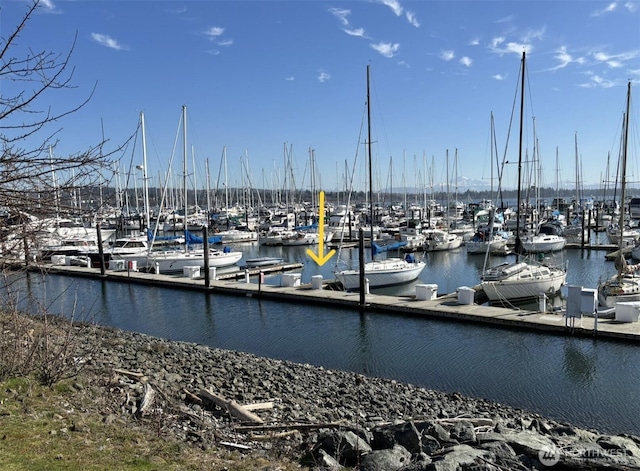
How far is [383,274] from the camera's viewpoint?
30516mm

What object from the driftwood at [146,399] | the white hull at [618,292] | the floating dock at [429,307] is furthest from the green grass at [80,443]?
the white hull at [618,292]

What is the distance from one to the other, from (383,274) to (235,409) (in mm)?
21338

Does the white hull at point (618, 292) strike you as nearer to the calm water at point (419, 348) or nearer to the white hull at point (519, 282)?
the white hull at point (519, 282)

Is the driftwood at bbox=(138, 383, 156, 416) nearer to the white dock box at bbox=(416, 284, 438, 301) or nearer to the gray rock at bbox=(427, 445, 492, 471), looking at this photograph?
the gray rock at bbox=(427, 445, 492, 471)

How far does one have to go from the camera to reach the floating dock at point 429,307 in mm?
17672

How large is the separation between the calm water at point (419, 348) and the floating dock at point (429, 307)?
38 centimetres

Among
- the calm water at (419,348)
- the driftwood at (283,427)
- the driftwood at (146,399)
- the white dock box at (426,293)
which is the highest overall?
the driftwood at (146,399)

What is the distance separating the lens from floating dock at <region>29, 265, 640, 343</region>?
17672 mm

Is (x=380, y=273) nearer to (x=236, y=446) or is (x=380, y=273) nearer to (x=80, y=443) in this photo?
(x=236, y=446)

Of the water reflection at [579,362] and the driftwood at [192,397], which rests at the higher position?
the driftwood at [192,397]

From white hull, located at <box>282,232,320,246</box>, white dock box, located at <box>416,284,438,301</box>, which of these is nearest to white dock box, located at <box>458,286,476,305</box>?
white dock box, located at <box>416,284,438,301</box>

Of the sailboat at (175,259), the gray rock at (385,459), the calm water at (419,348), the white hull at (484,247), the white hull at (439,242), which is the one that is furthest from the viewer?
the white hull at (439,242)

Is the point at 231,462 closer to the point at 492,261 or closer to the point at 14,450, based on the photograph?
the point at 14,450

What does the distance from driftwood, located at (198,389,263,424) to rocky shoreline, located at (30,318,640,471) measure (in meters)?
0.02
